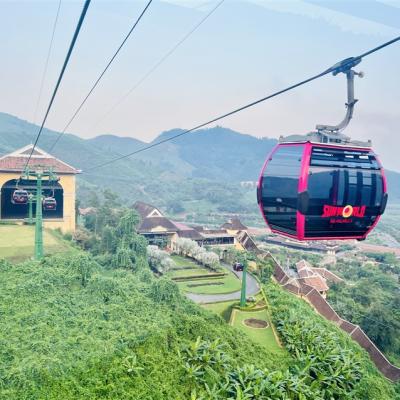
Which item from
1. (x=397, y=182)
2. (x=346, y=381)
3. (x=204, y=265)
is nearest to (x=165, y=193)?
(x=204, y=265)

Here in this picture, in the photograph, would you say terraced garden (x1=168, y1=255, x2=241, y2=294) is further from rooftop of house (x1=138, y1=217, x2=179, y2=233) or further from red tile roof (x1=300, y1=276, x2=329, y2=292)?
rooftop of house (x1=138, y1=217, x2=179, y2=233)

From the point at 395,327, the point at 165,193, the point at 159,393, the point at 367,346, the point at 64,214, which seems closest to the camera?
the point at 159,393

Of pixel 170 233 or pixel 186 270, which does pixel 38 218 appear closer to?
pixel 186 270

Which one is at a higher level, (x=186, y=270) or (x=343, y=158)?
(x=343, y=158)

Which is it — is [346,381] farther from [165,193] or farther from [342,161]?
[165,193]

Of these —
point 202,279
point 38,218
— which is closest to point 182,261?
point 202,279

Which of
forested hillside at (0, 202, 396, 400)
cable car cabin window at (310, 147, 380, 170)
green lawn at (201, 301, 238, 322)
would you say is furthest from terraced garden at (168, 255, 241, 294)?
cable car cabin window at (310, 147, 380, 170)
